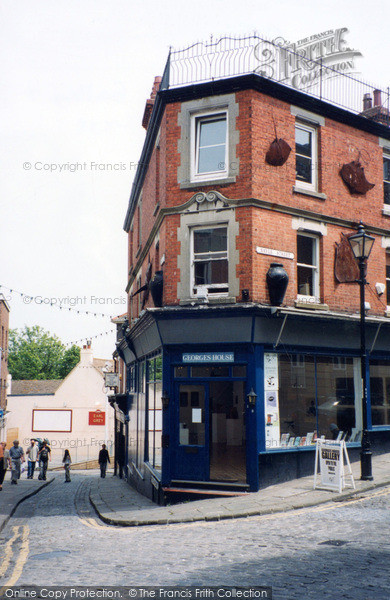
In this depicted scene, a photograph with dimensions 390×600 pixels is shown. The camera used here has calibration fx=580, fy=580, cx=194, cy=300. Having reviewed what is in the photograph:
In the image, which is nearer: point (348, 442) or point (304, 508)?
point (304, 508)

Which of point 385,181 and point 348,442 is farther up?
point 385,181

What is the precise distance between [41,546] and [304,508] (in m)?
5.04

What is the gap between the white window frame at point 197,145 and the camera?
15141 millimetres

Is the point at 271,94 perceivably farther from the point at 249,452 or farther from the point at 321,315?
the point at 249,452

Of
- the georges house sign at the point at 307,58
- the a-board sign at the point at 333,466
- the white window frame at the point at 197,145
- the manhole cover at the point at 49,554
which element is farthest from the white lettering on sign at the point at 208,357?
the georges house sign at the point at 307,58

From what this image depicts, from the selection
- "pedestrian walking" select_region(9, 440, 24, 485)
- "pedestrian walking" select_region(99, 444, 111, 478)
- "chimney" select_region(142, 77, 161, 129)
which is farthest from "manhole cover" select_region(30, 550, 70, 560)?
"pedestrian walking" select_region(99, 444, 111, 478)

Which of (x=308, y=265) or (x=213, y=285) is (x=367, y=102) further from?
(x=213, y=285)

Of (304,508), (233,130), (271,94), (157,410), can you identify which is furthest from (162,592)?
(271,94)

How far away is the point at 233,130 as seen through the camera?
49.2 feet

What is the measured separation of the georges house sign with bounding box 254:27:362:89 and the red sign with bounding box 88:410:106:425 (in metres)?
39.0

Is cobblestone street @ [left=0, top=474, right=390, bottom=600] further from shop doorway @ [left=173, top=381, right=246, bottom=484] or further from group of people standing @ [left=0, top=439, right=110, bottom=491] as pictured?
group of people standing @ [left=0, top=439, right=110, bottom=491]

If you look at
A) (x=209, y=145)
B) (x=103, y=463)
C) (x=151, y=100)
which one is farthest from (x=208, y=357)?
(x=103, y=463)

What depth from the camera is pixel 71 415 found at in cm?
5134

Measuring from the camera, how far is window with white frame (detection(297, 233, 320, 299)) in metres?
15.8
